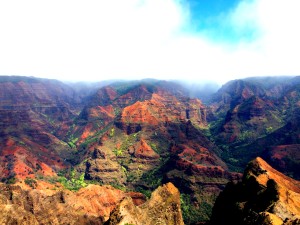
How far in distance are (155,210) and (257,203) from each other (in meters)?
24.1

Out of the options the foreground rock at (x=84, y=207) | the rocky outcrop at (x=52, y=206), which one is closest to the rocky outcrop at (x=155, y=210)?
the foreground rock at (x=84, y=207)

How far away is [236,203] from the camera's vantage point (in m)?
78.6

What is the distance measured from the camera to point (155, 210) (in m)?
79.9

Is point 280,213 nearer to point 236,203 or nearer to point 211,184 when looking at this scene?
point 236,203

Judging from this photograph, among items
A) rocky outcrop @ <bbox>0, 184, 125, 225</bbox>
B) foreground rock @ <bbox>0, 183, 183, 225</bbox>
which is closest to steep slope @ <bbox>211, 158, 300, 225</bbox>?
foreground rock @ <bbox>0, 183, 183, 225</bbox>

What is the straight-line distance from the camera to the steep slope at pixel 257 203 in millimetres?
60438

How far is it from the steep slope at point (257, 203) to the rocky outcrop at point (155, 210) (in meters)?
12.9

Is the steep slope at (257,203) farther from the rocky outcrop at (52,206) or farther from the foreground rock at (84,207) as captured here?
the rocky outcrop at (52,206)

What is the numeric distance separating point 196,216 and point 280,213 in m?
111

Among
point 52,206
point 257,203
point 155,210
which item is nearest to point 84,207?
point 52,206

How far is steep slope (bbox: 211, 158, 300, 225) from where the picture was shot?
198ft

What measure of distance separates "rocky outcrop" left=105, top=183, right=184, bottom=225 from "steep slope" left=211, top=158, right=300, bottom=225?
12886 millimetres

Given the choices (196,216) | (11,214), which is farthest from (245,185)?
(196,216)

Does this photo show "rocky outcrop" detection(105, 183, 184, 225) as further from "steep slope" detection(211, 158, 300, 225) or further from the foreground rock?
"steep slope" detection(211, 158, 300, 225)
